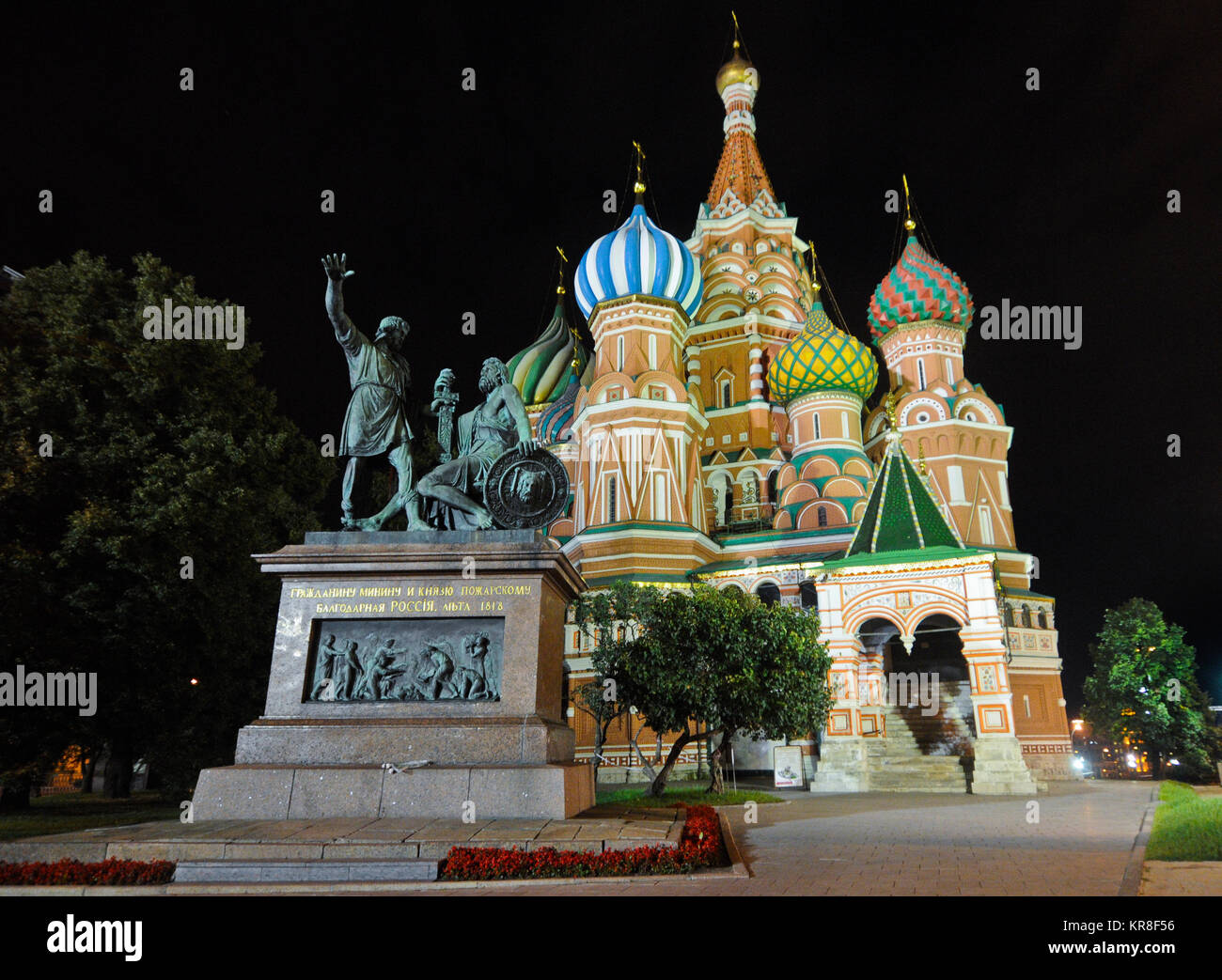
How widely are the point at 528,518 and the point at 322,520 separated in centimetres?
1420

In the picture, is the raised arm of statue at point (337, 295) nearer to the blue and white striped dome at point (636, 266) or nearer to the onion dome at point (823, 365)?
the blue and white striped dome at point (636, 266)

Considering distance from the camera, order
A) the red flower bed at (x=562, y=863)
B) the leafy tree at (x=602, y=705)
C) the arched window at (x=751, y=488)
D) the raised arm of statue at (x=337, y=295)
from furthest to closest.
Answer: the arched window at (x=751, y=488), the leafy tree at (x=602, y=705), the raised arm of statue at (x=337, y=295), the red flower bed at (x=562, y=863)

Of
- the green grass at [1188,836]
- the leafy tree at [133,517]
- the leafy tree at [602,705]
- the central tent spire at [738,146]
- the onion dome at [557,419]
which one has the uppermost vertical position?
the central tent spire at [738,146]

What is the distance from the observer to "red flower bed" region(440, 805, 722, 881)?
654 cm

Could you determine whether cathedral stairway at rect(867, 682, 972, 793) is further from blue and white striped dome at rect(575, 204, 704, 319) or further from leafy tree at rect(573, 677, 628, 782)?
blue and white striped dome at rect(575, 204, 704, 319)

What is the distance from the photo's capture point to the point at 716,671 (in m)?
18.1

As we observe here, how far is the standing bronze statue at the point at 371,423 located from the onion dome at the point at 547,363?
36.3 metres

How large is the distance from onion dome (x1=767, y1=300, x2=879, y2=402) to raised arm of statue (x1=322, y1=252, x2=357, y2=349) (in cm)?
2898

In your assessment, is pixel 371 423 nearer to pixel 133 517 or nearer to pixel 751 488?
pixel 133 517

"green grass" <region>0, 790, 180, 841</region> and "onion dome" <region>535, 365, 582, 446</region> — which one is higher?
"onion dome" <region>535, 365, 582, 446</region>

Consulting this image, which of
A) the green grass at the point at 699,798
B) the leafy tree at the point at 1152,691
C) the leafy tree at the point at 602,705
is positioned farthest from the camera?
the leafy tree at the point at 1152,691

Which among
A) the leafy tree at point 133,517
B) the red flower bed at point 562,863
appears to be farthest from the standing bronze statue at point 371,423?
the leafy tree at point 133,517

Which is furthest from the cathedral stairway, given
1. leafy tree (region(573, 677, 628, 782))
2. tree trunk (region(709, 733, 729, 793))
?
leafy tree (region(573, 677, 628, 782))

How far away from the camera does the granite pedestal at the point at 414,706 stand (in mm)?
8336
